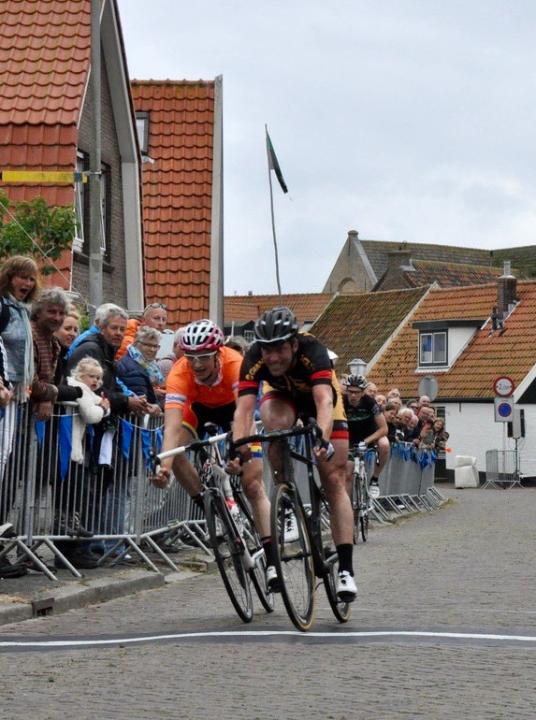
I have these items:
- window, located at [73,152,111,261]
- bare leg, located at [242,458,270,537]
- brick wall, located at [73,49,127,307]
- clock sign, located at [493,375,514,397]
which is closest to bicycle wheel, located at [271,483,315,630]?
bare leg, located at [242,458,270,537]

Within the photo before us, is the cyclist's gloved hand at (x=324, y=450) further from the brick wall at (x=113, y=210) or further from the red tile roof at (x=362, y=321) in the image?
the red tile roof at (x=362, y=321)

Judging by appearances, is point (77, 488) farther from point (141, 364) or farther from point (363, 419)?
point (363, 419)

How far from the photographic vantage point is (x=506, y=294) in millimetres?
70688

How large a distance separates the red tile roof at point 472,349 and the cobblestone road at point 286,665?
181 ft

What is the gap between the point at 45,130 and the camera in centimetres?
2420

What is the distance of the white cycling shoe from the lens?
32.1 ft

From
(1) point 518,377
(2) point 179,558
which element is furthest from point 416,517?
(1) point 518,377

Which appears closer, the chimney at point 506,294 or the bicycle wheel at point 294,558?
the bicycle wheel at point 294,558

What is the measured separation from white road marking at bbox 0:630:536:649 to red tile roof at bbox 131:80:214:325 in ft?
64.8

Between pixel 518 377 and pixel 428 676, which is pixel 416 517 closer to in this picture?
pixel 428 676

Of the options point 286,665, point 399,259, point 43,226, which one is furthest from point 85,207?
point 399,259

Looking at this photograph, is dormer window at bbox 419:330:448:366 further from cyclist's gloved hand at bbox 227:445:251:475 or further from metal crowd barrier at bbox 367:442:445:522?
cyclist's gloved hand at bbox 227:445:251:475

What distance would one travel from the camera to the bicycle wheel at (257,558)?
10023 millimetres

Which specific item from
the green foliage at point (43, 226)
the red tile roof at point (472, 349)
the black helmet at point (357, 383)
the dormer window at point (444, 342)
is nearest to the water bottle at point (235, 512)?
the black helmet at point (357, 383)
